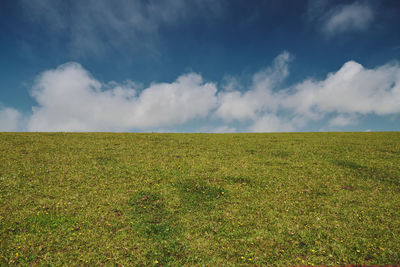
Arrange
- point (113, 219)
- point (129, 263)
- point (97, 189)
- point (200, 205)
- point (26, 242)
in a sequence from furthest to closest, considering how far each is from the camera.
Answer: point (97, 189), point (200, 205), point (113, 219), point (26, 242), point (129, 263)

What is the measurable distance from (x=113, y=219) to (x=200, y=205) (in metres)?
5.24

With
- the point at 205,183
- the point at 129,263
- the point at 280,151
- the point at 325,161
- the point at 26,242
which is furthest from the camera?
the point at 280,151

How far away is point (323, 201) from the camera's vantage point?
14672 mm

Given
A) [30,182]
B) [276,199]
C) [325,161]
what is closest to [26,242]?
[30,182]

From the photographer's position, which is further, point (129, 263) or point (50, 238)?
point (50, 238)

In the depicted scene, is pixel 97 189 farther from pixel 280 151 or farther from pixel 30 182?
pixel 280 151

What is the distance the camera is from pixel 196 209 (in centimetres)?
1352

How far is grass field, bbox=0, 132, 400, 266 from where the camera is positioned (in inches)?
384

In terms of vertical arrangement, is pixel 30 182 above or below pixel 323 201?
above

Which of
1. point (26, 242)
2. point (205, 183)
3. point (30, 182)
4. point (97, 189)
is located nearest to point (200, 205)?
point (205, 183)

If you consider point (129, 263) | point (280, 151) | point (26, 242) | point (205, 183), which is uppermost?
point (280, 151)

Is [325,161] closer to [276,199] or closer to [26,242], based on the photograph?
[276,199]

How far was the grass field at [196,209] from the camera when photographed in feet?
32.0

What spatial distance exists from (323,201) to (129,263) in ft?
41.6
